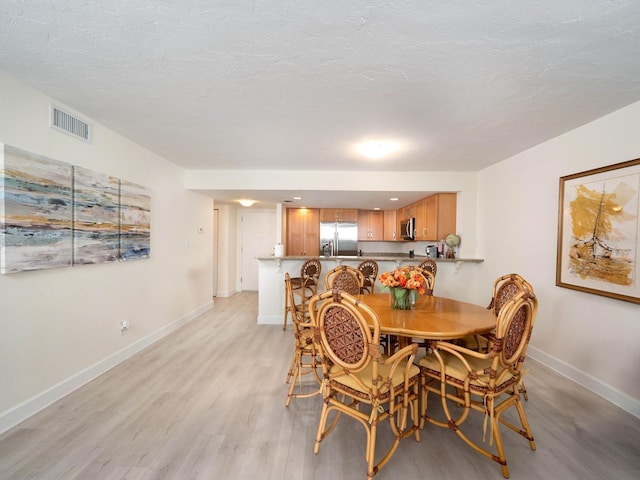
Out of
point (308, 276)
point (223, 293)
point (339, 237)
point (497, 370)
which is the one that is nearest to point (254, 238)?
point (223, 293)

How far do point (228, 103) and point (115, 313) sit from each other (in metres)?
2.37

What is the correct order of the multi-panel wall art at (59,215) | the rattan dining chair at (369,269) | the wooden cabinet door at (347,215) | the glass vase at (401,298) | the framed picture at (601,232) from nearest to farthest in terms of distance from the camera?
the multi-panel wall art at (59,215) → the framed picture at (601,232) → the glass vase at (401,298) → the rattan dining chair at (369,269) → the wooden cabinet door at (347,215)

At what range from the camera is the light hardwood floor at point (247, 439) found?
1.56m

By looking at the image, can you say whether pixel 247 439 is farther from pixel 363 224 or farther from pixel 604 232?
pixel 363 224

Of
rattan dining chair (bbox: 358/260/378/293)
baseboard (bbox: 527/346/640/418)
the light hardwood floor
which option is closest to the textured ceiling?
rattan dining chair (bbox: 358/260/378/293)

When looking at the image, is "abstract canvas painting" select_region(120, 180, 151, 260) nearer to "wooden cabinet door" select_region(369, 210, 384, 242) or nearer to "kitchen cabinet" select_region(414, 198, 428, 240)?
"kitchen cabinet" select_region(414, 198, 428, 240)

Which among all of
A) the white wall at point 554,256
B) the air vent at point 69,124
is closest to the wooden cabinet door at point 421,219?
the white wall at point 554,256

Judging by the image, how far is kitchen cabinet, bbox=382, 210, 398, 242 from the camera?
6.62 m

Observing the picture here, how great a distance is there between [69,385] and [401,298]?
2.84 metres

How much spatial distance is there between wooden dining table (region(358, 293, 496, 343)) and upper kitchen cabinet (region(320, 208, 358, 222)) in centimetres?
396

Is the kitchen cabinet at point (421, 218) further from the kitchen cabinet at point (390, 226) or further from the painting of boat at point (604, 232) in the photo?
the painting of boat at point (604, 232)

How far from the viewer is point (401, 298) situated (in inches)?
88.0

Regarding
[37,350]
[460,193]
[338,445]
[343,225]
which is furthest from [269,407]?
[343,225]

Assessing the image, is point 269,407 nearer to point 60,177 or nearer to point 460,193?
point 60,177
